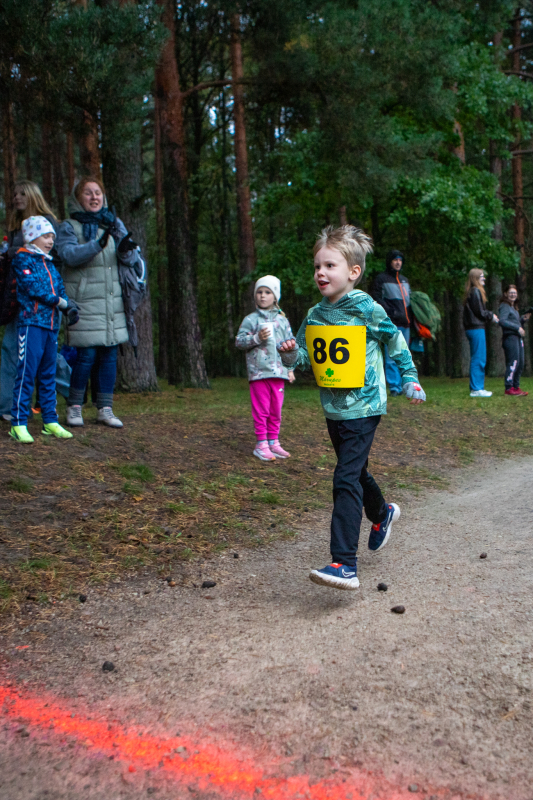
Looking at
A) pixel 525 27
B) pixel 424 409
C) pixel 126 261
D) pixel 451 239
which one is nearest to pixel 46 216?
pixel 126 261

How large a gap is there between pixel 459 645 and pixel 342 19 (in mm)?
12338

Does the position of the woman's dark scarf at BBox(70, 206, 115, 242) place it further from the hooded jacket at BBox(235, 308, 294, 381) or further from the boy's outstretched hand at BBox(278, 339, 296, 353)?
the boy's outstretched hand at BBox(278, 339, 296, 353)

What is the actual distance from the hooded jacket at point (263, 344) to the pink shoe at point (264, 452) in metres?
0.71

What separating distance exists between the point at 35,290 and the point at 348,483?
3.99 metres

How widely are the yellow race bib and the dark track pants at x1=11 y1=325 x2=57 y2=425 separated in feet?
11.4

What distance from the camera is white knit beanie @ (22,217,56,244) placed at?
21.8ft

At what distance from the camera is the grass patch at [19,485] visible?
5.34m

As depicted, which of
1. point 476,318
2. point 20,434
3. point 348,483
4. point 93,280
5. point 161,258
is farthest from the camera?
point 161,258

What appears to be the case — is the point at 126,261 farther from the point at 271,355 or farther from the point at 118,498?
the point at 118,498

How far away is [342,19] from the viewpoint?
1260cm

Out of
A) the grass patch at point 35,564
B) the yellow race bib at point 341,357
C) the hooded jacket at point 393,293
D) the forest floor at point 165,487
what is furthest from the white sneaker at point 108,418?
the hooded jacket at point 393,293

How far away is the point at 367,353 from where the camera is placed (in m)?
4.11

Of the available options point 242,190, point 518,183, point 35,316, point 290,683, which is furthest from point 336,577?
point 518,183

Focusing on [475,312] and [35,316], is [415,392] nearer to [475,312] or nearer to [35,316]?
[35,316]
